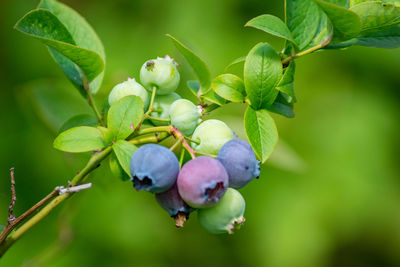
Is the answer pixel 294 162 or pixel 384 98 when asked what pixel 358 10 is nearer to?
pixel 294 162

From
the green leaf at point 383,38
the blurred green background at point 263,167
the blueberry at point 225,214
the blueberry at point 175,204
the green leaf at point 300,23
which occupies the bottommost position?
the blurred green background at point 263,167

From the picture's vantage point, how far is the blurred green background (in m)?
2.15

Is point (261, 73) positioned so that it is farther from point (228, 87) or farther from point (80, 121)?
point (80, 121)

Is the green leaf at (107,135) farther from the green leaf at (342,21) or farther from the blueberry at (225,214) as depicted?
the green leaf at (342,21)

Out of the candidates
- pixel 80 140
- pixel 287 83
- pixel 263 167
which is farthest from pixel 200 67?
pixel 263 167

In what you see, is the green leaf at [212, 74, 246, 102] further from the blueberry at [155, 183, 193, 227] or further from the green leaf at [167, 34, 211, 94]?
the blueberry at [155, 183, 193, 227]

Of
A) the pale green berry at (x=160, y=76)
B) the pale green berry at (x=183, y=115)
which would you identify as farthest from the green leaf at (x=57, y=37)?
the pale green berry at (x=183, y=115)

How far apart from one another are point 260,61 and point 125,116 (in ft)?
0.90

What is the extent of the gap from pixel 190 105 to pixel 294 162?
79 centimetres

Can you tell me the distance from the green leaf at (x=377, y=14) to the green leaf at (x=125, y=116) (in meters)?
0.44

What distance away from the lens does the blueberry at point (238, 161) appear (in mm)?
699

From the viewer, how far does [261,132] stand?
0.78m

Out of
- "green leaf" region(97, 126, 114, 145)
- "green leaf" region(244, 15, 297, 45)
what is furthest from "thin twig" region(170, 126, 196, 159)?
"green leaf" region(244, 15, 297, 45)

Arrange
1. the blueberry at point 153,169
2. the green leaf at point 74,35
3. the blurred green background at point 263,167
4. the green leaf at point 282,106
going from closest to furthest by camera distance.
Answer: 1. the blueberry at point 153,169
2. the green leaf at point 282,106
3. the green leaf at point 74,35
4. the blurred green background at point 263,167
